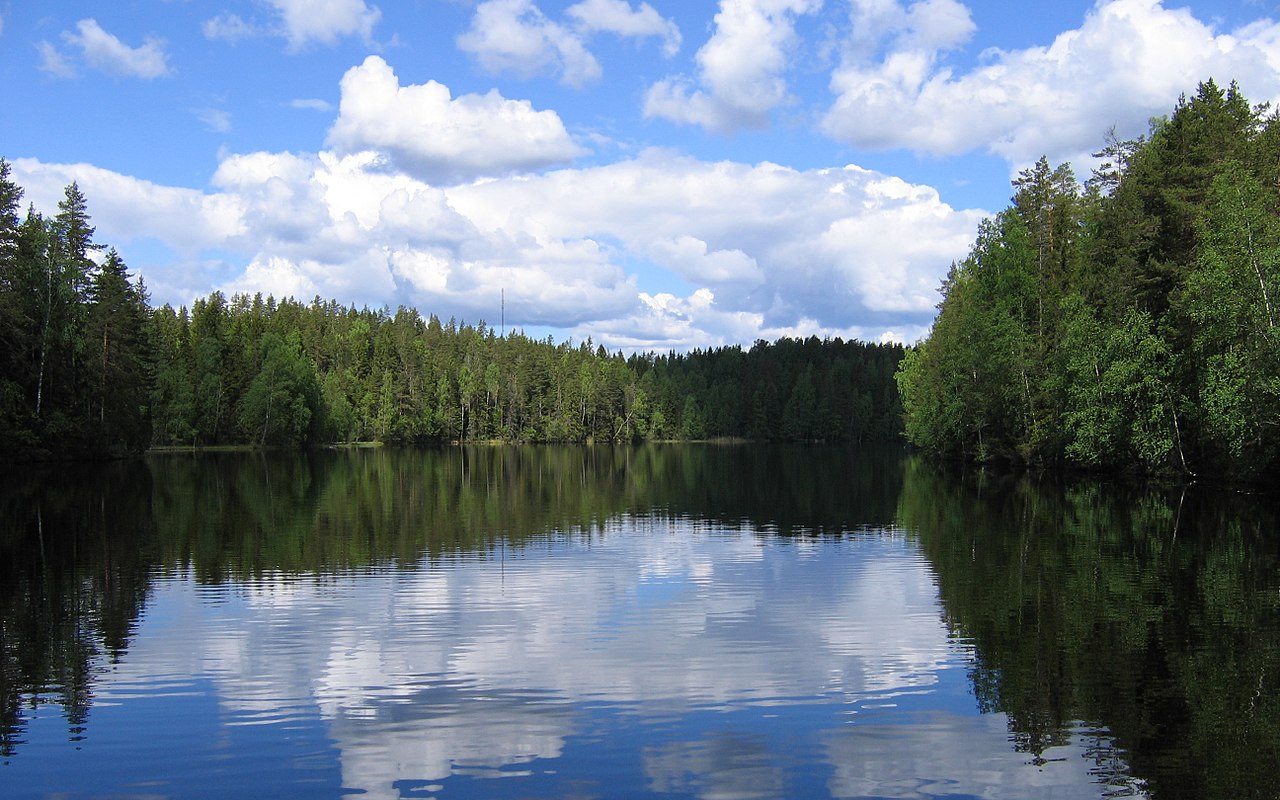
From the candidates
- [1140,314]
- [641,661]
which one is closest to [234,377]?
[1140,314]

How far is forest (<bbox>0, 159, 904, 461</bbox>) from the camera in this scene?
69.4 meters

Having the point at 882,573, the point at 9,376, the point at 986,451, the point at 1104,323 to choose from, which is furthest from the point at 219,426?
the point at 882,573

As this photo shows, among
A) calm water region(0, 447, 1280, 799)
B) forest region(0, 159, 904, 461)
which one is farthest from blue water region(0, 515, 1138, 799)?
forest region(0, 159, 904, 461)

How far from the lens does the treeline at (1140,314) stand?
127 feet

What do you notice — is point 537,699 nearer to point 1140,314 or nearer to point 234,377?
point 1140,314

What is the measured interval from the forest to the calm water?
137 ft

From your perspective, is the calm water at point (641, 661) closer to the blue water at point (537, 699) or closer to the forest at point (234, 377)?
the blue water at point (537, 699)

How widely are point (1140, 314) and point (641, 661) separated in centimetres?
4099

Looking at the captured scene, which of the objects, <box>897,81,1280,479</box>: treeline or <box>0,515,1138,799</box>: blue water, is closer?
<box>0,515,1138,799</box>: blue water

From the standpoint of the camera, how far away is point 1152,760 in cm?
1113

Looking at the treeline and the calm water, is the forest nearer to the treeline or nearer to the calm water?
the calm water

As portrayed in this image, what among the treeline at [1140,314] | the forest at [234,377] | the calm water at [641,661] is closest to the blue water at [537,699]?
the calm water at [641,661]

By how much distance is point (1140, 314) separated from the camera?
157 ft

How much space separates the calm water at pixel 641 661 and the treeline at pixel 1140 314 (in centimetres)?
880
